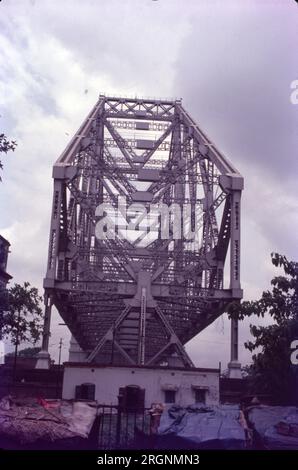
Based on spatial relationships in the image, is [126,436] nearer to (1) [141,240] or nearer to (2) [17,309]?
(2) [17,309]

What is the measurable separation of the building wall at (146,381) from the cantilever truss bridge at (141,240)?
562 cm

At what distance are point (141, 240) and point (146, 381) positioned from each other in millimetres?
27159

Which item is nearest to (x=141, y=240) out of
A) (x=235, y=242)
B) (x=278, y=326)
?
(x=235, y=242)

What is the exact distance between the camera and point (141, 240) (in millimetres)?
56531

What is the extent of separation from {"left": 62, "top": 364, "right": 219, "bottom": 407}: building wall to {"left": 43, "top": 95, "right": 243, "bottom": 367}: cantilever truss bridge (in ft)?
18.5

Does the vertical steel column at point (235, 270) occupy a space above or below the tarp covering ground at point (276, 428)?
above

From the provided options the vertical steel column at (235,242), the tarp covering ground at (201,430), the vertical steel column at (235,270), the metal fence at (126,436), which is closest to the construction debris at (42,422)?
the metal fence at (126,436)

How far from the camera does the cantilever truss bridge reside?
127 ft

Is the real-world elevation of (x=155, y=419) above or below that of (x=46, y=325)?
below

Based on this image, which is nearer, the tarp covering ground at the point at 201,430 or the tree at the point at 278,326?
the tarp covering ground at the point at 201,430

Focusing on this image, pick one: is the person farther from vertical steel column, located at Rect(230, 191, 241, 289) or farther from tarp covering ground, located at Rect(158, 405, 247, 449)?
vertical steel column, located at Rect(230, 191, 241, 289)

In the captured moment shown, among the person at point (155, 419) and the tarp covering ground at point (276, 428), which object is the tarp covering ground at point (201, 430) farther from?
the tarp covering ground at point (276, 428)

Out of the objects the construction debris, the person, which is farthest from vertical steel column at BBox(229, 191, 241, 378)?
the construction debris

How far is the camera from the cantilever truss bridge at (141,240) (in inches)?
1529
